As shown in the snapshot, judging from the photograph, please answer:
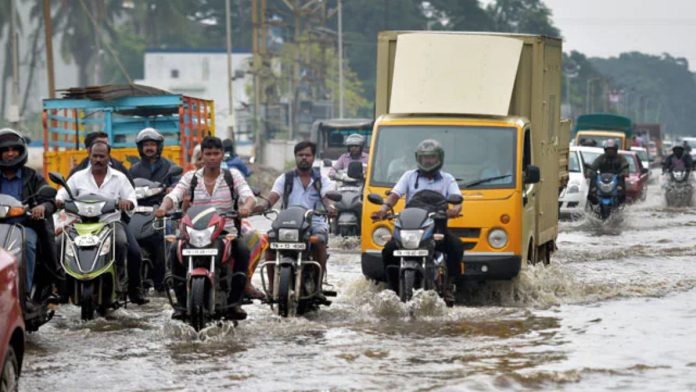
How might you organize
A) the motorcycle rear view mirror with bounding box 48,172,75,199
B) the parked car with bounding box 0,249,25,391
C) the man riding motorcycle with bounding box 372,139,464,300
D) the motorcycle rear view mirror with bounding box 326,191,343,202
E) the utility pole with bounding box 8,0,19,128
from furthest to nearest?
the utility pole with bounding box 8,0,19,128
the man riding motorcycle with bounding box 372,139,464,300
the motorcycle rear view mirror with bounding box 326,191,343,202
the motorcycle rear view mirror with bounding box 48,172,75,199
the parked car with bounding box 0,249,25,391

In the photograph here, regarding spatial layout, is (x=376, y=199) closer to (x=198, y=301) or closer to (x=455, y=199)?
(x=455, y=199)

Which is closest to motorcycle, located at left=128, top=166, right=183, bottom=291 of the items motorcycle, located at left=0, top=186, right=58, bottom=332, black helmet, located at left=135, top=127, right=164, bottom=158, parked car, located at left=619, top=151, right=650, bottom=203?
black helmet, located at left=135, top=127, right=164, bottom=158

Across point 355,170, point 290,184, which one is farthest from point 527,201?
point 290,184

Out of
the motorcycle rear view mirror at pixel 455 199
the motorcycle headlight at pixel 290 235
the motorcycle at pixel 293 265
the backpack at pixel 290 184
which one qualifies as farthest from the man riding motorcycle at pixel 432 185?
the motorcycle headlight at pixel 290 235

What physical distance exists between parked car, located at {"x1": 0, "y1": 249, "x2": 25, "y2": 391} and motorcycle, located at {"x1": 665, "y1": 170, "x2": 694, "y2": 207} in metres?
29.5

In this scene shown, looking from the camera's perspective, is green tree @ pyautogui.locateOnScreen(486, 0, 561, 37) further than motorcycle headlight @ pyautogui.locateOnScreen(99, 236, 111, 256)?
Yes

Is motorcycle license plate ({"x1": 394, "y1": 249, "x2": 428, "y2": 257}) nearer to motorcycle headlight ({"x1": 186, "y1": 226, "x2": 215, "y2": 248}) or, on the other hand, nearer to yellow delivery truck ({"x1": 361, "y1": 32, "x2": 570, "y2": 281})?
yellow delivery truck ({"x1": 361, "y1": 32, "x2": 570, "y2": 281})

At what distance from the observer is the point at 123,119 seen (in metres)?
28.8

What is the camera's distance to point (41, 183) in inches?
468

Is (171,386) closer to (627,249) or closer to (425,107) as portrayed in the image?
(425,107)

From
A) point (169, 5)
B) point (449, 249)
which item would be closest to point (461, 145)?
point (449, 249)

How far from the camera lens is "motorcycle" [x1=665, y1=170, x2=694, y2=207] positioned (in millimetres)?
36031

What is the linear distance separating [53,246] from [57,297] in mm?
591

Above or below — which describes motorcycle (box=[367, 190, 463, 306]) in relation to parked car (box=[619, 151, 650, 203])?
above
